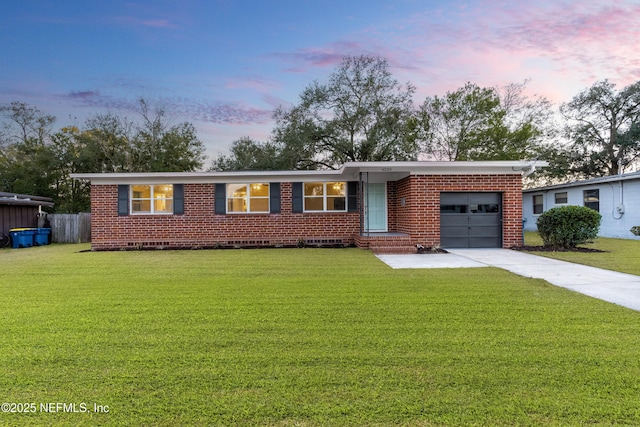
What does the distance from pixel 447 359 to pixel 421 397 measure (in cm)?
70

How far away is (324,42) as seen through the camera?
13852 mm

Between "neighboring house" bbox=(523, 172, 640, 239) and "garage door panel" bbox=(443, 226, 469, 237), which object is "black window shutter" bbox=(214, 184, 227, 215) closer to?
"garage door panel" bbox=(443, 226, 469, 237)

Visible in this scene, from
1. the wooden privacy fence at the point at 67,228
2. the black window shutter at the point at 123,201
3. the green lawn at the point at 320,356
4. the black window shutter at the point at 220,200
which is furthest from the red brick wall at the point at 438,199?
the wooden privacy fence at the point at 67,228

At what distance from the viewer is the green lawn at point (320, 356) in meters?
2.19

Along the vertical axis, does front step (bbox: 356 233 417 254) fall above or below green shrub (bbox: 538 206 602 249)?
below

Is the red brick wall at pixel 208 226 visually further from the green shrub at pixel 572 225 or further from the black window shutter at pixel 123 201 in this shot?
the green shrub at pixel 572 225

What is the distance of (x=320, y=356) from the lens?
3.00 m

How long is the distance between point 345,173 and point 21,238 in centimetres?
1382

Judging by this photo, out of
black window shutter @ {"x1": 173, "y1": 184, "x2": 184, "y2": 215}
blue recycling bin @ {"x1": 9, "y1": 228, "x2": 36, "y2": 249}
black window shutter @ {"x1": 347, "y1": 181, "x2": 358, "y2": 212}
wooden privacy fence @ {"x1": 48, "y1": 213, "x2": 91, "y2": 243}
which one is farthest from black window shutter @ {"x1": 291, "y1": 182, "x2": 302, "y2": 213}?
blue recycling bin @ {"x1": 9, "y1": 228, "x2": 36, "y2": 249}

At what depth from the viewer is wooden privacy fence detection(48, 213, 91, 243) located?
1655cm

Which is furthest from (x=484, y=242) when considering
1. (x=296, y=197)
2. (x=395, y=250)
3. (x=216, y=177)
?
(x=216, y=177)

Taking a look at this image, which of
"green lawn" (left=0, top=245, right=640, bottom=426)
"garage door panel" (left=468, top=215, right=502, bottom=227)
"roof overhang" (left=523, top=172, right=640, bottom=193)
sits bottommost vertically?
"green lawn" (left=0, top=245, right=640, bottom=426)

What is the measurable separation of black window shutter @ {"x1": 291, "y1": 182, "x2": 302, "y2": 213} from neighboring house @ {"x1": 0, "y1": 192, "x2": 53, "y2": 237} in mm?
12374

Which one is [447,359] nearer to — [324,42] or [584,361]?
[584,361]
